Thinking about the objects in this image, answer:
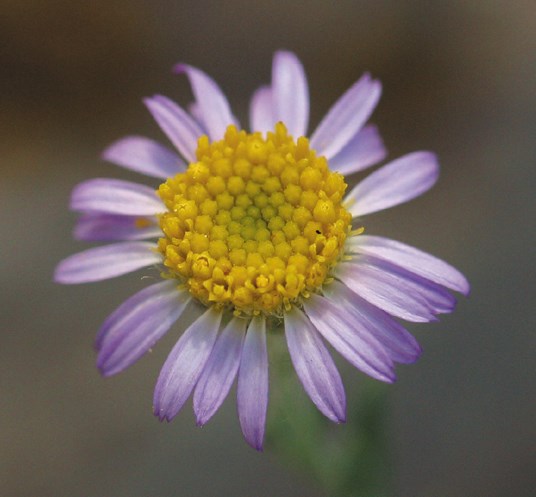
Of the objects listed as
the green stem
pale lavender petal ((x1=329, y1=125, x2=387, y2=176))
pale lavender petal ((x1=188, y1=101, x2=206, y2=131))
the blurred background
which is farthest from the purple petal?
pale lavender petal ((x1=188, y1=101, x2=206, y2=131))

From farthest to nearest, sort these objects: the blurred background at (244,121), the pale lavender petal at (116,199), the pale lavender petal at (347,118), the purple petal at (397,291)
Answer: the blurred background at (244,121) < the pale lavender petal at (347,118) < the pale lavender petal at (116,199) < the purple petal at (397,291)

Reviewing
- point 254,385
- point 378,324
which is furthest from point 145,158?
point 378,324

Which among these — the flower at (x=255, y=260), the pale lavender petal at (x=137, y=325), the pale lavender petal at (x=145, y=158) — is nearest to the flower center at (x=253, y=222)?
the flower at (x=255, y=260)

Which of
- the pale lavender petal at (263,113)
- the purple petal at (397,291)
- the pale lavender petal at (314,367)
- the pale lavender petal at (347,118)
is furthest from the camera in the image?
the pale lavender petal at (263,113)

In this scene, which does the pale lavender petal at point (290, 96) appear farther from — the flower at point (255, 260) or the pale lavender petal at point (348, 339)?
the pale lavender petal at point (348, 339)

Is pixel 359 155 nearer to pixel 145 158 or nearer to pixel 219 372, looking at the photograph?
pixel 145 158
